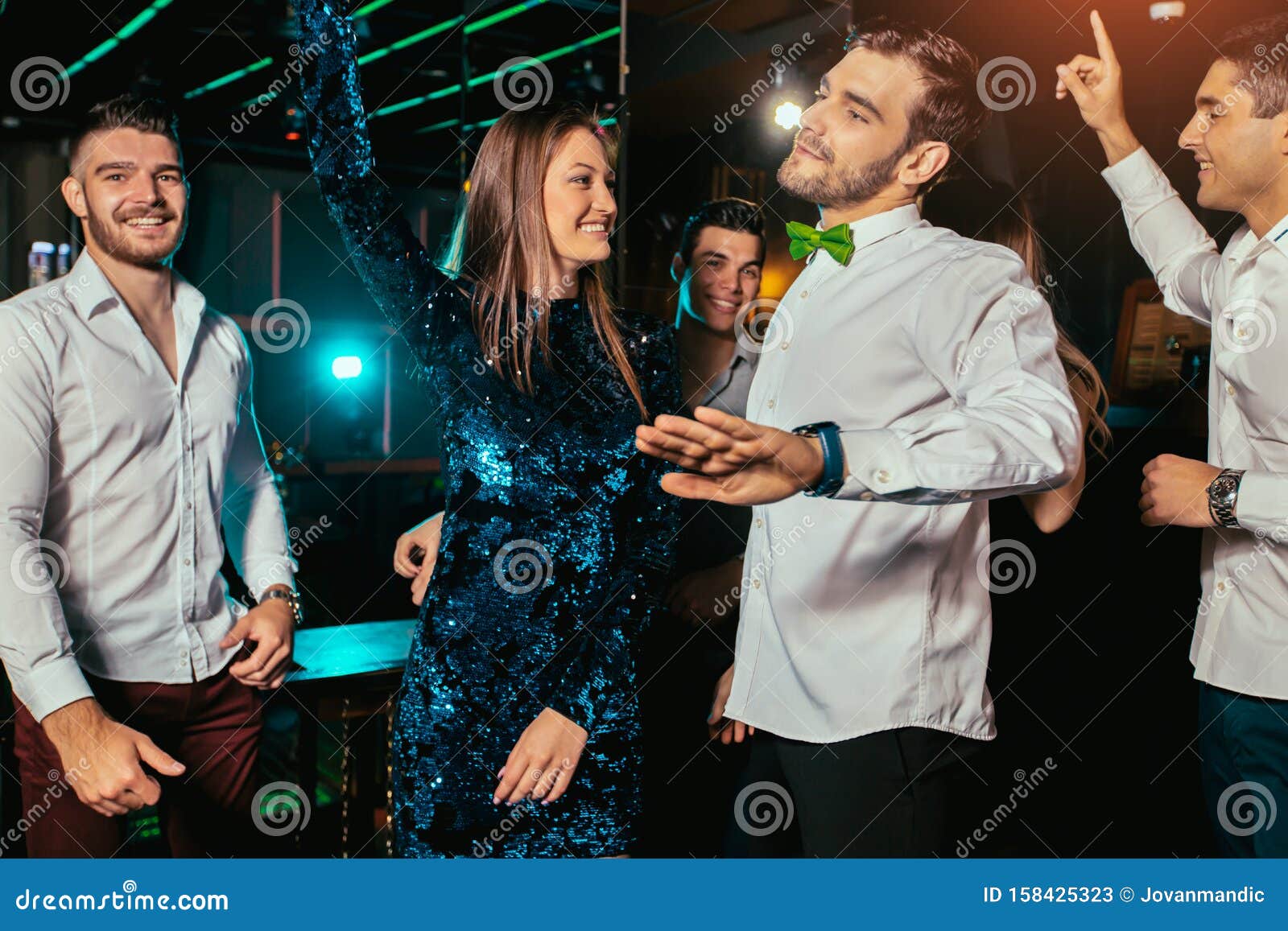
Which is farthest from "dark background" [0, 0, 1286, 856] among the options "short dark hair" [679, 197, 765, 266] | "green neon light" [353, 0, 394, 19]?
"green neon light" [353, 0, 394, 19]

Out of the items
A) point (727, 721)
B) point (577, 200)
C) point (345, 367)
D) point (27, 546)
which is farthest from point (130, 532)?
point (345, 367)

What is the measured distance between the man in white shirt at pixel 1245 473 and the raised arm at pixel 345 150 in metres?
1.38

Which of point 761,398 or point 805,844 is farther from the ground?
point 761,398

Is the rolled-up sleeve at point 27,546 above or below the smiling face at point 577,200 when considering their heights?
below

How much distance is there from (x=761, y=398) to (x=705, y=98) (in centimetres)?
125

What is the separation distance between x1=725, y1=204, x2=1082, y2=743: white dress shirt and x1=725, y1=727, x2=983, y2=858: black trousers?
0.08ft

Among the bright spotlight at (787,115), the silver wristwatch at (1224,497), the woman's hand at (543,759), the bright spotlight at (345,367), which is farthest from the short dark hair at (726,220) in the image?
the bright spotlight at (345,367)

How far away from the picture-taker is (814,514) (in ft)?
5.48

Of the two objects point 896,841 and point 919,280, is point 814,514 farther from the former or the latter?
point 896,841

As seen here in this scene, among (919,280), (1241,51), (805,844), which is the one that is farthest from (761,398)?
(1241,51)

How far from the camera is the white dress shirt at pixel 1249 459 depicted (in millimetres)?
1762

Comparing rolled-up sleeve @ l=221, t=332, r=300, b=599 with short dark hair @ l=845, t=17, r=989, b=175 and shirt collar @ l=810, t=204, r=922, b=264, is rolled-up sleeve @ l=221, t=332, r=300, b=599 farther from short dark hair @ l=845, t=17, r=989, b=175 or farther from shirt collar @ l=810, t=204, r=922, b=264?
short dark hair @ l=845, t=17, r=989, b=175

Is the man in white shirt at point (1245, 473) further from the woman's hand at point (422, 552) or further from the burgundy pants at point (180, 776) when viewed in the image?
the burgundy pants at point (180, 776)

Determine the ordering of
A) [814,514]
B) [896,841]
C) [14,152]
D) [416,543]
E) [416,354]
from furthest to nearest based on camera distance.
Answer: [14,152] < [416,543] < [416,354] < [814,514] < [896,841]
